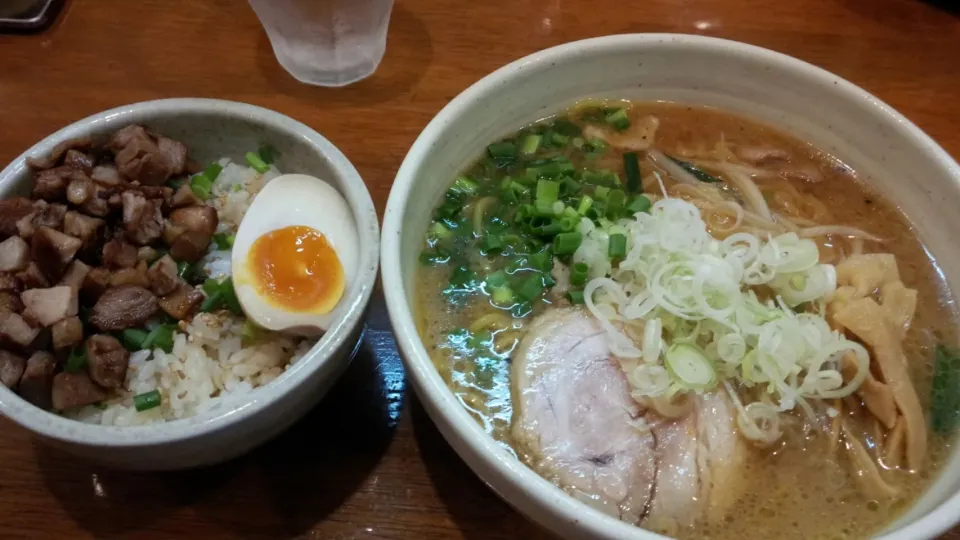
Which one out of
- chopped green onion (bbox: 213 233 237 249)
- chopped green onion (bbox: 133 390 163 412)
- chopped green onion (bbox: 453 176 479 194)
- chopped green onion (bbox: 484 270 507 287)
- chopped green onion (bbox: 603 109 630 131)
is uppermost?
chopped green onion (bbox: 603 109 630 131)

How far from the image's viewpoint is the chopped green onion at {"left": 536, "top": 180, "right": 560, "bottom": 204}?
137cm

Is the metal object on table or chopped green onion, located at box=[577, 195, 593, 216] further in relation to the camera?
the metal object on table

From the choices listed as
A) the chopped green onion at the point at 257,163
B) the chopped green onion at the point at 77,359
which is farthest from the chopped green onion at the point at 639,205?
the chopped green onion at the point at 77,359

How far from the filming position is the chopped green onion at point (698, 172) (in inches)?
Answer: 58.8

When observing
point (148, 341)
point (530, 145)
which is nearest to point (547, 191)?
point (530, 145)

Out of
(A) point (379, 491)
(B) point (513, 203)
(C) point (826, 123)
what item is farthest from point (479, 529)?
(C) point (826, 123)

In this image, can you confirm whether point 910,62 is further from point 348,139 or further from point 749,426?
point 348,139

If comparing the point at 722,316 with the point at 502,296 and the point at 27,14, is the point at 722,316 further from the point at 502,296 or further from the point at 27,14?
the point at 27,14

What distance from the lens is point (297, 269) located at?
129 cm

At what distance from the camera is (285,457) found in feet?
4.07

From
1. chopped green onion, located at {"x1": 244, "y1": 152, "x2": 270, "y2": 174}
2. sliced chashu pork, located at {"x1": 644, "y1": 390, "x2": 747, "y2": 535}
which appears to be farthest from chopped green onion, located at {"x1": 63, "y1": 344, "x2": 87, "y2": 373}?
sliced chashu pork, located at {"x1": 644, "y1": 390, "x2": 747, "y2": 535}

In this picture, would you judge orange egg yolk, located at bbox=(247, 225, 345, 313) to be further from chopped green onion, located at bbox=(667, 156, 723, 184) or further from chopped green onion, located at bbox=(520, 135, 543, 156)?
chopped green onion, located at bbox=(667, 156, 723, 184)

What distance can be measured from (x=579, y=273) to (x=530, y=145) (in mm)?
356

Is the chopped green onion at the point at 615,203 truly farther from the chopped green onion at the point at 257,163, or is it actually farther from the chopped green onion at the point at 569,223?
the chopped green onion at the point at 257,163
